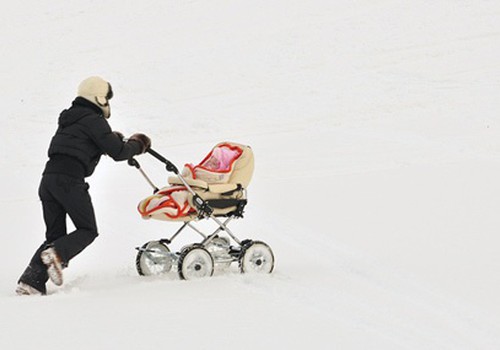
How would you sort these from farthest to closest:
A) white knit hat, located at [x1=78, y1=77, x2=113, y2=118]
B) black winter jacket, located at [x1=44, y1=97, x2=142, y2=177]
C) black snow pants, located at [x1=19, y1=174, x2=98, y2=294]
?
white knit hat, located at [x1=78, y1=77, x2=113, y2=118] < black winter jacket, located at [x1=44, y1=97, x2=142, y2=177] < black snow pants, located at [x1=19, y1=174, x2=98, y2=294]

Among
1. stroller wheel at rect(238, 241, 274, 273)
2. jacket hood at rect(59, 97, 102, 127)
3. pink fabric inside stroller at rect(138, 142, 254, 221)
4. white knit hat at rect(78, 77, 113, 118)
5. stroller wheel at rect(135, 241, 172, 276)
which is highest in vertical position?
white knit hat at rect(78, 77, 113, 118)

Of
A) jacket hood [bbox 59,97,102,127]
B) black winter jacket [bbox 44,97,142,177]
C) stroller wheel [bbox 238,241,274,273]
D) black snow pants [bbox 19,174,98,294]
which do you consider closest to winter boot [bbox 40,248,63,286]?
black snow pants [bbox 19,174,98,294]

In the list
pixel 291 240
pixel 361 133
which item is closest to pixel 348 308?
pixel 291 240

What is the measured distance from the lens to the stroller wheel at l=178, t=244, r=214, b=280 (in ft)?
21.1

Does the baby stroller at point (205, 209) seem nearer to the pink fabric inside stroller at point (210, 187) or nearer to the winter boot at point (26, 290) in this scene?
the pink fabric inside stroller at point (210, 187)

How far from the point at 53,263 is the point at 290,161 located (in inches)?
290

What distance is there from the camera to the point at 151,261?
6.82 meters

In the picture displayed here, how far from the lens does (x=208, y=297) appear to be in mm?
5875

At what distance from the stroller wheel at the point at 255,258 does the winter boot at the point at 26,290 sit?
1.56 m

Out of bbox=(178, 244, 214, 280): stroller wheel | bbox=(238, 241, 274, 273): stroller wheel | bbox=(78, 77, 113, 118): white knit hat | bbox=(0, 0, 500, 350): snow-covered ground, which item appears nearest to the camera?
bbox=(0, 0, 500, 350): snow-covered ground

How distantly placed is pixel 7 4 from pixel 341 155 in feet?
55.9

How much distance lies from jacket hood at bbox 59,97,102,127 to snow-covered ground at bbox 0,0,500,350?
1.22 m

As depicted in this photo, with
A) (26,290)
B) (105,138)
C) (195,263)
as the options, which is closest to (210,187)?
(195,263)

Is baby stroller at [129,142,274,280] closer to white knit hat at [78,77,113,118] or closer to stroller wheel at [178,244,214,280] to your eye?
stroller wheel at [178,244,214,280]
